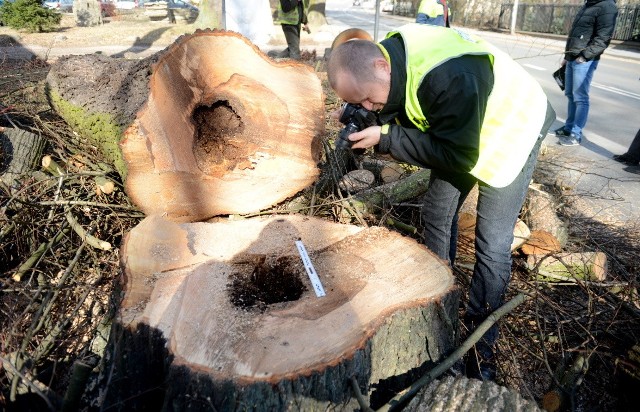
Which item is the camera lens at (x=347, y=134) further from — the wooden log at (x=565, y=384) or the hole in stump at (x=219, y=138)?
the wooden log at (x=565, y=384)

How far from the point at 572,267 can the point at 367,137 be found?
159cm

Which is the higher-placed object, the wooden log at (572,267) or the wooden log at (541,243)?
the wooden log at (541,243)

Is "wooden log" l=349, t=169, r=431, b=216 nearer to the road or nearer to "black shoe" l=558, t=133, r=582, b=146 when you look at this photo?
the road

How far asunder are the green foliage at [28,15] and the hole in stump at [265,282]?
1412cm

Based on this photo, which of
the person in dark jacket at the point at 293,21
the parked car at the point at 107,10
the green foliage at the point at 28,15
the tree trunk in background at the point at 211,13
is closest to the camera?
the person in dark jacket at the point at 293,21

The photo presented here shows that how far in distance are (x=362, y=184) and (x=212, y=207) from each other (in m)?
1.11

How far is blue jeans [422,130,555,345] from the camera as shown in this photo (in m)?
2.03

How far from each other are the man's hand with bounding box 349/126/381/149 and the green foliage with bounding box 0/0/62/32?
46.5 ft

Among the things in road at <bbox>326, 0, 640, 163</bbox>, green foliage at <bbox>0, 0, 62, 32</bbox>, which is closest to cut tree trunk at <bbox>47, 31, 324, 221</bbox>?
road at <bbox>326, 0, 640, 163</bbox>

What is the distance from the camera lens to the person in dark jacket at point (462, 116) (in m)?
1.69

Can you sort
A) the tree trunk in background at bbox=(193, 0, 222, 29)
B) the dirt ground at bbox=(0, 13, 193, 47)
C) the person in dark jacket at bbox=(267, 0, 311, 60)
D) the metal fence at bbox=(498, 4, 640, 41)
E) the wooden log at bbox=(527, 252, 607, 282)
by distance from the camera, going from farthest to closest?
the metal fence at bbox=(498, 4, 640, 41)
the dirt ground at bbox=(0, 13, 193, 47)
the tree trunk in background at bbox=(193, 0, 222, 29)
the person in dark jacket at bbox=(267, 0, 311, 60)
the wooden log at bbox=(527, 252, 607, 282)

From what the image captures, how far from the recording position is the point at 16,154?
2.84 metres

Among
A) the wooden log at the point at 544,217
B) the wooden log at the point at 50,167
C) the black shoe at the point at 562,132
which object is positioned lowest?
the black shoe at the point at 562,132

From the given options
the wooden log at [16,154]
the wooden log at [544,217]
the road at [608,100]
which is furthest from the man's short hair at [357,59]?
the road at [608,100]
